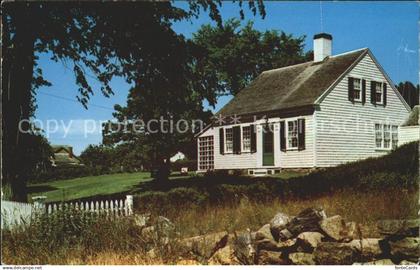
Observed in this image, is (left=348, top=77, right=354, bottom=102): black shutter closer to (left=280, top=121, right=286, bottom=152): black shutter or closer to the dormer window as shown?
the dormer window

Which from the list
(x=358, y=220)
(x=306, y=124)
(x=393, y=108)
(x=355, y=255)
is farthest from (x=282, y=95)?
(x=355, y=255)

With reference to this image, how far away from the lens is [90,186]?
32.6 ft

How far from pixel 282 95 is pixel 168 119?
8926 millimetres

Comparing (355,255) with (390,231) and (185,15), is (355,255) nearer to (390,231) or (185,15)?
(390,231)

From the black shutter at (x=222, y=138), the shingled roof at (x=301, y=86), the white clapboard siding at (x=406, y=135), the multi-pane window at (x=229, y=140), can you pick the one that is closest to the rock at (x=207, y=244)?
the white clapboard siding at (x=406, y=135)

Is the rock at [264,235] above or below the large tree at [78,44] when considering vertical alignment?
below

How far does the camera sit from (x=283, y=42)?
930 centimetres

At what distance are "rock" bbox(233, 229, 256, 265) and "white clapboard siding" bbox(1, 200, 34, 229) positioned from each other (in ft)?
12.8

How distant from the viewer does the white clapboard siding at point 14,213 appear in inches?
296

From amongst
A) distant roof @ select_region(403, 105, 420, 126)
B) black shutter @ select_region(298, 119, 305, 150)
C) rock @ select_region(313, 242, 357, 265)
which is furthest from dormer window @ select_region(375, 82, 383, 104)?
rock @ select_region(313, 242, 357, 265)

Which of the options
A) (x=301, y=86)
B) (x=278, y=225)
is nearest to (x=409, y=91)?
(x=278, y=225)

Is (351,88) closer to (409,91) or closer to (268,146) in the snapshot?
(268,146)

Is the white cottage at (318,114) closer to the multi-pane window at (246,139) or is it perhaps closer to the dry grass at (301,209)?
the multi-pane window at (246,139)

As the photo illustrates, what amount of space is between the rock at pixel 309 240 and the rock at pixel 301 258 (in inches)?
3.4
